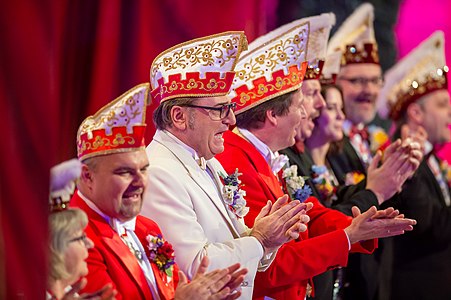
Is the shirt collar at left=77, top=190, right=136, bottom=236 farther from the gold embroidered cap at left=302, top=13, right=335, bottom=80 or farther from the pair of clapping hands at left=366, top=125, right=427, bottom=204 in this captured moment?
the pair of clapping hands at left=366, top=125, right=427, bottom=204

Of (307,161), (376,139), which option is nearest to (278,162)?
(307,161)

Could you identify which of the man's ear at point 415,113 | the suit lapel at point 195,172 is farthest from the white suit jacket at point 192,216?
the man's ear at point 415,113

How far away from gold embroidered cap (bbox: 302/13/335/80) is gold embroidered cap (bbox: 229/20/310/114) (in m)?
0.32

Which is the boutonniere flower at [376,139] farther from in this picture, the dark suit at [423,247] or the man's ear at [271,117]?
the man's ear at [271,117]

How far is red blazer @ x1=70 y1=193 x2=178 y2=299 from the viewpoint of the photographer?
132 inches

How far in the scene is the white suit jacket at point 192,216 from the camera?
3.79 meters

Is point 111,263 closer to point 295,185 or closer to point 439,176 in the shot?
point 295,185

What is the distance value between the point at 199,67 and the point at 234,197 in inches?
20.4

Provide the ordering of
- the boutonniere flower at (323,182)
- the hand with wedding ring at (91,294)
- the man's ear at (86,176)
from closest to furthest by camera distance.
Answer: the hand with wedding ring at (91,294), the man's ear at (86,176), the boutonniere flower at (323,182)

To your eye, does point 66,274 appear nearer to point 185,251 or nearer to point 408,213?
point 185,251

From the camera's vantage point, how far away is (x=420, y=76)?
6.64 m

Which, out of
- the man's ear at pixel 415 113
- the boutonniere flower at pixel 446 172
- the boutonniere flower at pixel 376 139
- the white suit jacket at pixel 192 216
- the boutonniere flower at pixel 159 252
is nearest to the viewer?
the boutonniere flower at pixel 159 252

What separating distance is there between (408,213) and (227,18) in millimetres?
1521

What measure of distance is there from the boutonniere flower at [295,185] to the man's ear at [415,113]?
1.96m
